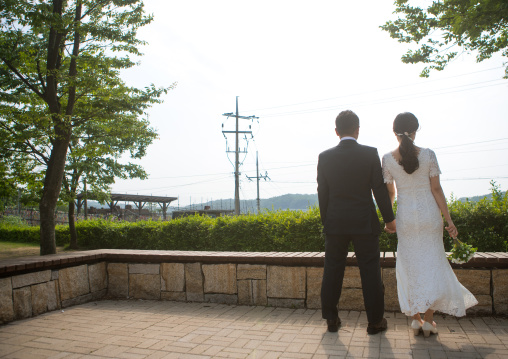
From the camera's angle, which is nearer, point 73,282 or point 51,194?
point 73,282

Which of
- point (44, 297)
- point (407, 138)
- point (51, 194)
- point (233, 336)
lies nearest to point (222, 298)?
point (233, 336)

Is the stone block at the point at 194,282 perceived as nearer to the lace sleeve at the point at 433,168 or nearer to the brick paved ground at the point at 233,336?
the brick paved ground at the point at 233,336

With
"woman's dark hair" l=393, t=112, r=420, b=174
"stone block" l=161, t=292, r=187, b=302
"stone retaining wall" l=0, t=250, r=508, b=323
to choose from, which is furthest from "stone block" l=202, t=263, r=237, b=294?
"woman's dark hair" l=393, t=112, r=420, b=174

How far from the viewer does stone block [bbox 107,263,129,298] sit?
19.9 feet

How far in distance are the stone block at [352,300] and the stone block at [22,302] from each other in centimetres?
372

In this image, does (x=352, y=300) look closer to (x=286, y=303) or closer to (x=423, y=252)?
(x=286, y=303)

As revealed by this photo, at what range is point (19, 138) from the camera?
31.8 ft

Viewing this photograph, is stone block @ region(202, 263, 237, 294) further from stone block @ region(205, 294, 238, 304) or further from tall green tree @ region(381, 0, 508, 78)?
tall green tree @ region(381, 0, 508, 78)

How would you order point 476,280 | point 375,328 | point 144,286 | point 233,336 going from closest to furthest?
point 375,328 < point 233,336 < point 476,280 < point 144,286

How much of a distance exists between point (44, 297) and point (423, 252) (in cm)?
449

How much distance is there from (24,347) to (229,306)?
2.33 m

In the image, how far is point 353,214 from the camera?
3861mm

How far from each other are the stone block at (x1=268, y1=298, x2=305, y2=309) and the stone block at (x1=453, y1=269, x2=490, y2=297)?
179 cm

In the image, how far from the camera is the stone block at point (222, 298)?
5.37 meters
